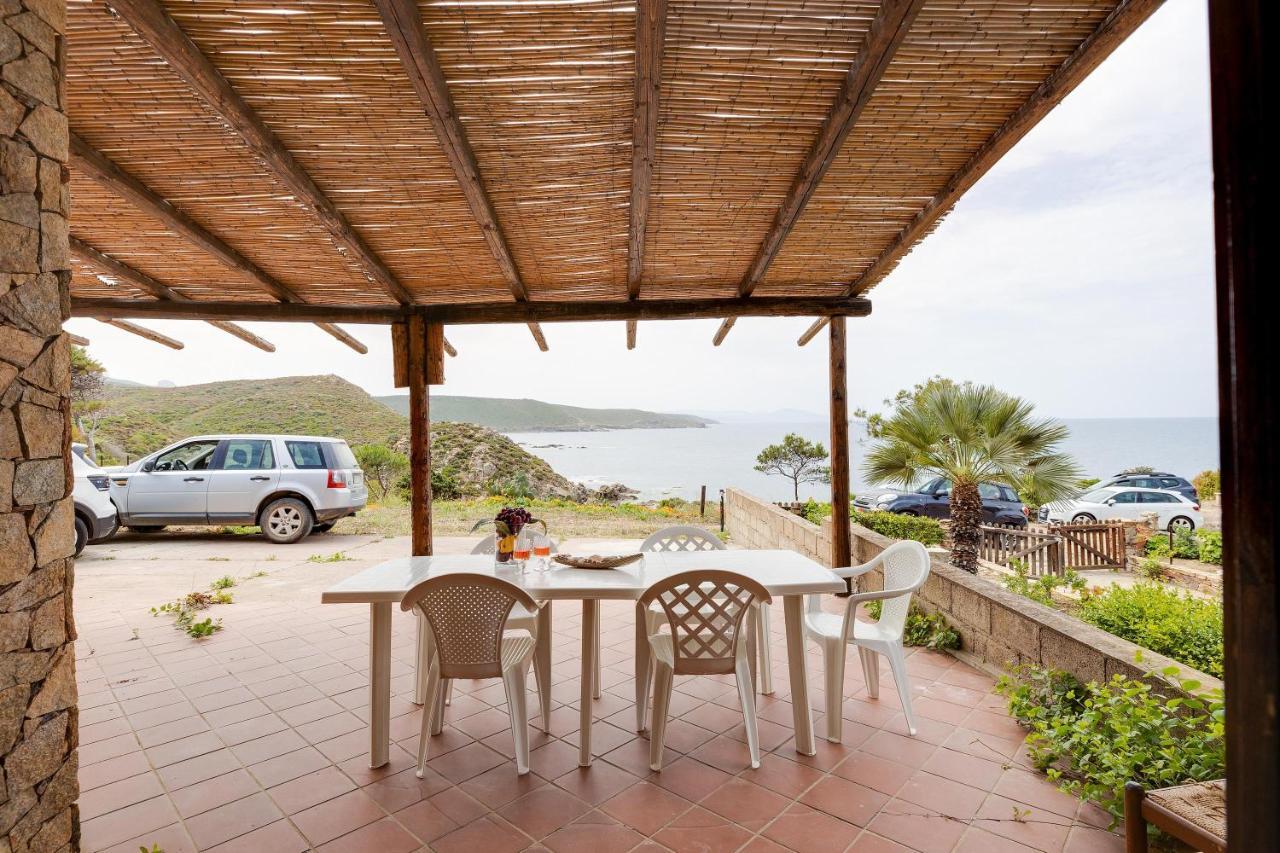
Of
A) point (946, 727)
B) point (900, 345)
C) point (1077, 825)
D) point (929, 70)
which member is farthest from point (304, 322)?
point (900, 345)

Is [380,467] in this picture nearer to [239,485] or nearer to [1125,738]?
[239,485]

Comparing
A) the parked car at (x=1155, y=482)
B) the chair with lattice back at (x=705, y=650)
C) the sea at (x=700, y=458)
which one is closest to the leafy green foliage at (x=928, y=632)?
the chair with lattice back at (x=705, y=650)

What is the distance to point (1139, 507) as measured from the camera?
42.2ft

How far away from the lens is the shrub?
7.68m

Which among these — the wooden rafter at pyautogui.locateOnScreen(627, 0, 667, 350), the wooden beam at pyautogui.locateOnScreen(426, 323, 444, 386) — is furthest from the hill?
the wooden rafter at pyautogui.locateOnScreen(627, 0, 667, 350)

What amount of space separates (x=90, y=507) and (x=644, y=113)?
25.1 ft

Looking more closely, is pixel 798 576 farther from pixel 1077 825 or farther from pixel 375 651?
pixel 375 651

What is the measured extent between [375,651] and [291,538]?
6449 mm

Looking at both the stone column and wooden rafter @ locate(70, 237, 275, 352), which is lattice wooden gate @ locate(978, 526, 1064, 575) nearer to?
wooden rafter @ locate(70, 237, 275, 352)

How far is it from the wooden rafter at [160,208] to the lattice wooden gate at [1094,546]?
991cm

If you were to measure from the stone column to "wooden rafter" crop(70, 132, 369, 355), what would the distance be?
1.39 m

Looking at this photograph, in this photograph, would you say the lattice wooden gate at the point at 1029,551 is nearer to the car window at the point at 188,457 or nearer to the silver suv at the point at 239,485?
the silver suv at the point at 239,485

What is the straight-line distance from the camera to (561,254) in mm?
4516

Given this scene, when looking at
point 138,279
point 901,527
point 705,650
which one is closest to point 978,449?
point 901,527
